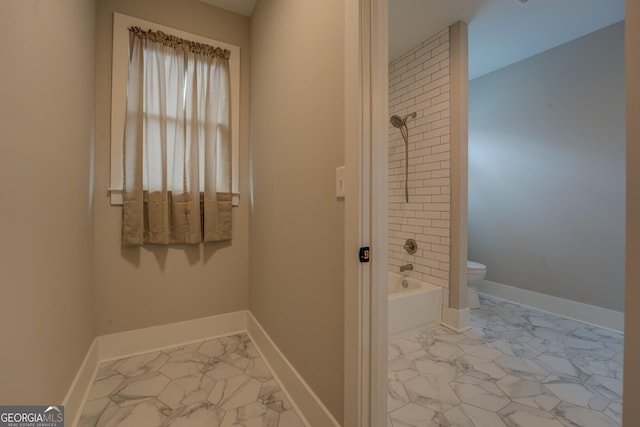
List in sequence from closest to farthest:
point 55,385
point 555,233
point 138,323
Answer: point 55,385
point 138,323
point 555,233

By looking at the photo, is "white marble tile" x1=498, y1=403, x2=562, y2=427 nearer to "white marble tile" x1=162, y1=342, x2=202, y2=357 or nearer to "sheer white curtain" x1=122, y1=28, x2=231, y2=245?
"white marble tile" x1=162, y1=342, x2=202, y2=357

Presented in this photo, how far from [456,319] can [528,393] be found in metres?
0.78

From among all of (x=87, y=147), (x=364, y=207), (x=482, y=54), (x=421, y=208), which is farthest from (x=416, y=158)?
(x=87, y=147)

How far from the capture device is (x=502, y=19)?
7.71 ft

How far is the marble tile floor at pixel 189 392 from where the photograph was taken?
4.52ft

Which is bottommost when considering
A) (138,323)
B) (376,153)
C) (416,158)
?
(138,323)

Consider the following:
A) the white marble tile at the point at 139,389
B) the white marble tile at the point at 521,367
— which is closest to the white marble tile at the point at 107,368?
the white marble tile at the point at 139,389

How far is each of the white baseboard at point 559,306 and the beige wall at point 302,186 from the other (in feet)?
9.06

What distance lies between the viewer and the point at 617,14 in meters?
2.24

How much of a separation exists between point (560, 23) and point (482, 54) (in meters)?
0.66

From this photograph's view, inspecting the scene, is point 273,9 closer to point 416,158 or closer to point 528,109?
point 416,158

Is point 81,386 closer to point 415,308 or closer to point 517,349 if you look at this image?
point 415,308

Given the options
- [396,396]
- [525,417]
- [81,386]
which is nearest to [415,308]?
[396,396]

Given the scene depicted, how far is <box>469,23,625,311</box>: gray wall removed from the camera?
239 cm
